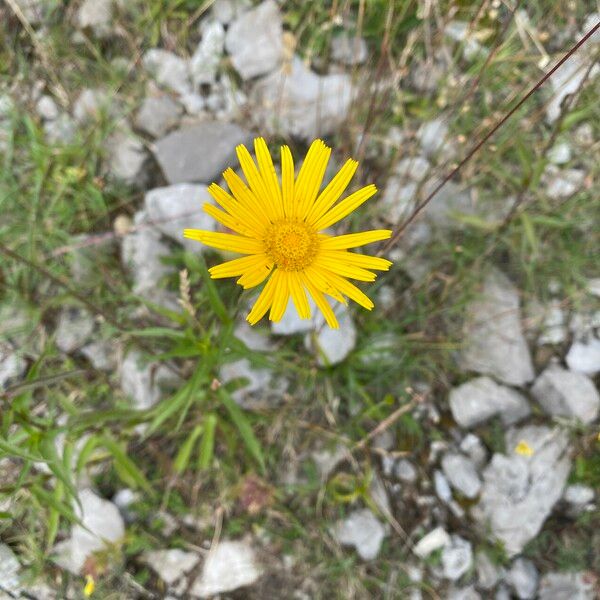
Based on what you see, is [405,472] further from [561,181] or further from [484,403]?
[561,181]

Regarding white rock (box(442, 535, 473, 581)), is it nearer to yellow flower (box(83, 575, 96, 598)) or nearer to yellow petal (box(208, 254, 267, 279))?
yellow flower (box(83, 575, 96, 598))

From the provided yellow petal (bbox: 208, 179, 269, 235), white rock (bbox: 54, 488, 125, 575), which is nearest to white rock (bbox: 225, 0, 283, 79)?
yellow petal (bbox: 208, 179, 269, 235)

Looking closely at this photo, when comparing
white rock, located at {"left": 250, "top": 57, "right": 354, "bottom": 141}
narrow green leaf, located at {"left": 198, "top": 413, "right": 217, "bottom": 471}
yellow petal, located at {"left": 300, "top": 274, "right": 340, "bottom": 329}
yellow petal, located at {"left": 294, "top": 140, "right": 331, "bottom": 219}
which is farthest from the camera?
Result: white rock, located at {"left": 250, "top": 57, "right": 354, "bottom": 141}

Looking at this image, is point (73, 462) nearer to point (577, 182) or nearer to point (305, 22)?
point (305, 22)

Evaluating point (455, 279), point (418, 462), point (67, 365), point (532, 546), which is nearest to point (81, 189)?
point (67, 365)

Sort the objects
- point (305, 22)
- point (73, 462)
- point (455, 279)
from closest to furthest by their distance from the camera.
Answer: point (73, 462)
point (455, 279)
point (305, 22)
